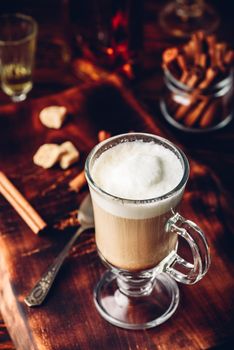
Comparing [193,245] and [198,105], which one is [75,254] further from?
[198,105]

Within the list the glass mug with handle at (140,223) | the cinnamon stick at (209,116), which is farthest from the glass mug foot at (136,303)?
the cinnamon stick at (209,116)

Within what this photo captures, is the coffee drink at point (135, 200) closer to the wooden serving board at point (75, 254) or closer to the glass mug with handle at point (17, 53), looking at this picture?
the wooden serving board at point (75, 254)

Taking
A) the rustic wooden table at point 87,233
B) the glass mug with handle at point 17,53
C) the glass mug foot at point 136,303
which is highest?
the glass mug with handle at point 17,53

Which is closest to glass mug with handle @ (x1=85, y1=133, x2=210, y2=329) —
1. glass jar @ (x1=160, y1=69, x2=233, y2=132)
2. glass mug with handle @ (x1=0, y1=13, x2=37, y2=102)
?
glass jar @ (x1=160, y1=69, x2=233, y2=132)

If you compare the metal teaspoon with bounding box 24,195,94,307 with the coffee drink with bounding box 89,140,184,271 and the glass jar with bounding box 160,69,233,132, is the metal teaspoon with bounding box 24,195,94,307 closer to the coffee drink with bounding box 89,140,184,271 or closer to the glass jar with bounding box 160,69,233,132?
the coffee drink with bounding box 89,140,184,271

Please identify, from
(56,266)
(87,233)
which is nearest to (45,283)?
(56,266)
